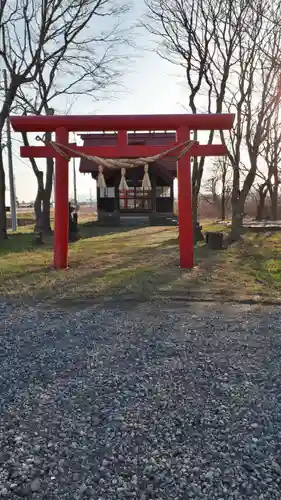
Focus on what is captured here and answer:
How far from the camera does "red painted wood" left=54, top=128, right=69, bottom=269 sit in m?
7.68

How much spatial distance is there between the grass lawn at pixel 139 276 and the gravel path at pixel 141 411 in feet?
4.51

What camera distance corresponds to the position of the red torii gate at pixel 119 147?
23.9 ft

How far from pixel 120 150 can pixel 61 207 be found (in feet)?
5.54

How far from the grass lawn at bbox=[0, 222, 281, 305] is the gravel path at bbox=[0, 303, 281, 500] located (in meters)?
1.38

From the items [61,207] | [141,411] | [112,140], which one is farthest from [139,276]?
[112,140]

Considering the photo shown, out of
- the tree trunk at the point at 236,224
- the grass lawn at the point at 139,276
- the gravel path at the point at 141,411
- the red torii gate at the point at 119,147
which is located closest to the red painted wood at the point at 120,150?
the red torii gate at the point at 119,147

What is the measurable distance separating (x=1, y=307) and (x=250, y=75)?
11.0 meters

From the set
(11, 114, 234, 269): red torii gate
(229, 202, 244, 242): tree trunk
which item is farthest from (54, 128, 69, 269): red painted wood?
(229, 202, 244, 242): tree trunk

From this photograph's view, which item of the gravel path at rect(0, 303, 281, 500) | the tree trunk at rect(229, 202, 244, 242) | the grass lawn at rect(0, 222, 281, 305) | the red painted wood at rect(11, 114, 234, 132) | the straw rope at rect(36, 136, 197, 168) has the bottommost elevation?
the gravel path at rect(0, 303, 281, 500)

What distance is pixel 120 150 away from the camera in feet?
24.7

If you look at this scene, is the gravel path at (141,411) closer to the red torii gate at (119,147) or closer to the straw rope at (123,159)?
the red torii gate at (119,147)

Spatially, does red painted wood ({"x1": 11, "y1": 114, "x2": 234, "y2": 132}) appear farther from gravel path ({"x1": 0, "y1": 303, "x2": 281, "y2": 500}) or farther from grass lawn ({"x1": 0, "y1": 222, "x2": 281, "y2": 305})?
gravel path ({"x1": 0, "y1": 303, "x2": 281, "y2": 500})

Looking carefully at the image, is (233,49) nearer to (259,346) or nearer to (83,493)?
(259,346)

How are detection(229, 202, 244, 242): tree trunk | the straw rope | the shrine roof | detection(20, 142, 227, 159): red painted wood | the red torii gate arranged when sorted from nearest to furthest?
the straw rope
the red torii gate
detection(20, 142, 227, 159): red painted wood
detection(229, 202, 244, 242): tree trunk
the shrine roof
